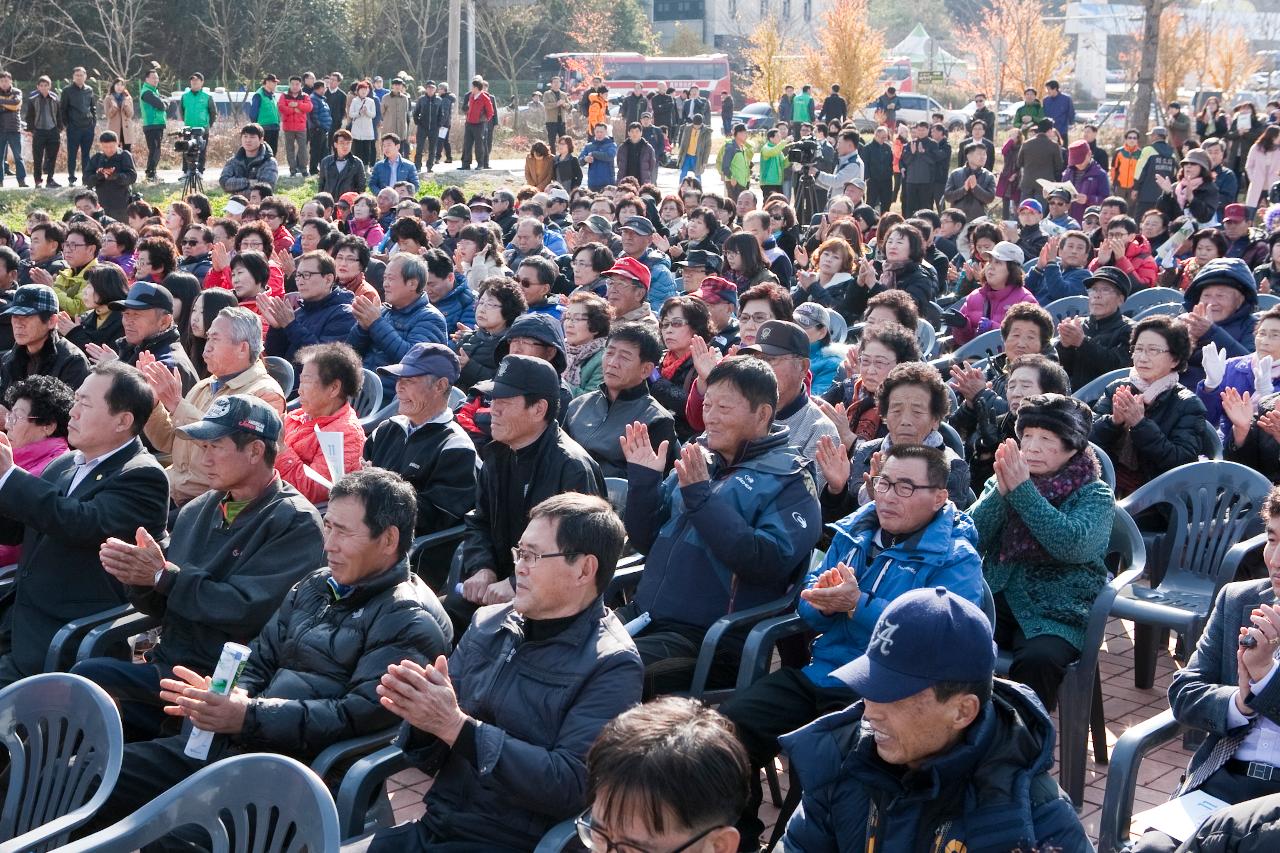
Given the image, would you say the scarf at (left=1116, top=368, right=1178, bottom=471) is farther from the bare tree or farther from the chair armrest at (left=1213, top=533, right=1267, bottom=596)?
the bare tree

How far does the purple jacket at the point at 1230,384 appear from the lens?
6.70 meters

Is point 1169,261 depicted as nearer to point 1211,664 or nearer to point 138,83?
point 1211,664

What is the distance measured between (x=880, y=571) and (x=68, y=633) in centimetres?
274

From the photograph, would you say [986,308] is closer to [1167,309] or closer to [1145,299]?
[1167,309]

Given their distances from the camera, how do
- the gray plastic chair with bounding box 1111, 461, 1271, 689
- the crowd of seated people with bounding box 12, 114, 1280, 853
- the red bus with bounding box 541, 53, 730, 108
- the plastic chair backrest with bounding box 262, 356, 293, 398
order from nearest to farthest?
the crowd of seated people with bounding box 12, 114, 1280, 853 < the gray plastic chair with bounding box 1111, 461, 1271, 689 < the plastic chair backrest with bounding box 262, 356, 293, 398 < the red bus with bounding box 541, 53, 730, 108

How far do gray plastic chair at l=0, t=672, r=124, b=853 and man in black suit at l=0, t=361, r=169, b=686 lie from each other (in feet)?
3.80

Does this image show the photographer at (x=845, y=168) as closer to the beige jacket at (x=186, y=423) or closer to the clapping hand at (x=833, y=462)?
the beige jacket at (x=186, y=423)

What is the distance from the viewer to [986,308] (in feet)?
29.8

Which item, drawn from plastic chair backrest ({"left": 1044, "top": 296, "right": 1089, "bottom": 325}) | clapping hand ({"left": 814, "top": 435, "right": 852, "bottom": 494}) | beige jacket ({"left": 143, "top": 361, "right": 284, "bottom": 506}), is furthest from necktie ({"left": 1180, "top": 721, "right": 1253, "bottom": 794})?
plastic chair backrest ({"left": 1044, "top": 296, "right": 1089, "bottom": 325})

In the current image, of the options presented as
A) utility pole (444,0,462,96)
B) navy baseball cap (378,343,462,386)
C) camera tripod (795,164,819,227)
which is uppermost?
utility pole (444,0,462,96)

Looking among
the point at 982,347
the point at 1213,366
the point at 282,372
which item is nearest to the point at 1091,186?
the point at 982,347

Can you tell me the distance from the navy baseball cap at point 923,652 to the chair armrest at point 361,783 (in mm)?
1366

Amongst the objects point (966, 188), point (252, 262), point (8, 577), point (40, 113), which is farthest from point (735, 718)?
point (40, 113)

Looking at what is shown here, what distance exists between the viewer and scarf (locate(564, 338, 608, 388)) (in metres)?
6.98
